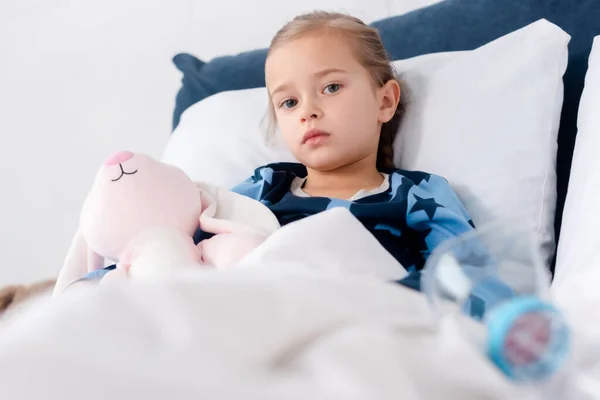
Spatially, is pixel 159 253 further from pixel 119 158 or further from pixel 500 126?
pixel 500 126

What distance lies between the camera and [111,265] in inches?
35.1

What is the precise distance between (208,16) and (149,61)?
0.21 meters

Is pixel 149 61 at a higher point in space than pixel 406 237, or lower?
higher

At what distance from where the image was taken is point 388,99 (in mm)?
1107

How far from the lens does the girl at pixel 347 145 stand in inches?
36.6

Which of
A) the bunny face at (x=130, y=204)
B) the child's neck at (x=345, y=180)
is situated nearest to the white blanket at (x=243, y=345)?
the bunny face at (x=130, y=204)

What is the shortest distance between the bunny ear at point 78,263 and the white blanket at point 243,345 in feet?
1.47

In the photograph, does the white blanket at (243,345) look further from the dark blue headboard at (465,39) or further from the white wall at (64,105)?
the white wall at (64,105)

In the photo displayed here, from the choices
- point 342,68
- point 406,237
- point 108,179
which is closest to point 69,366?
point 108,179

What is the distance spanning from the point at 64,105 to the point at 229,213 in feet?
3.40

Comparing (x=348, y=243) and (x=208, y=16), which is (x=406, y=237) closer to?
(x=348, y=243)

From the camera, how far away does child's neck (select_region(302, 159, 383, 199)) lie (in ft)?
3.48

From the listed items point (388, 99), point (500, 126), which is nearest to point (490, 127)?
point (500, 126)

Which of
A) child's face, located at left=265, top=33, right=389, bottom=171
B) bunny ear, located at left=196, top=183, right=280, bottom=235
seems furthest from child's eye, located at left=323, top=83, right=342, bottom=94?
bunny ear, located at left=196, top=183, right=280, bottom=235
